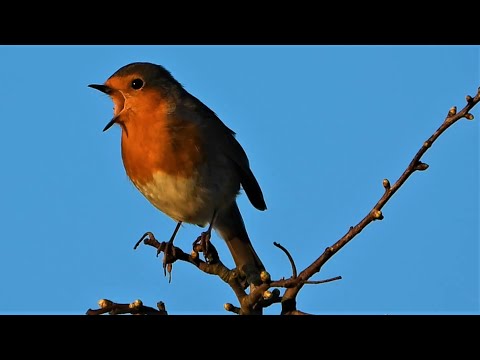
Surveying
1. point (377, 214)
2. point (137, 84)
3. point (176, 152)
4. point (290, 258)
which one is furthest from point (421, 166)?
point (137, 84)

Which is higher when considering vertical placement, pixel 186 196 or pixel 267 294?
pixel 186 196

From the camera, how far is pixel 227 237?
293 inches

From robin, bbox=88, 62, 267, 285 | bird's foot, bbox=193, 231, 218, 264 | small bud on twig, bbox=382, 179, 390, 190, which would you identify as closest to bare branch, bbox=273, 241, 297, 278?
small bud on twig, bbox=382, 179, 390, 190

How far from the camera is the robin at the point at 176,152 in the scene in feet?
21.5

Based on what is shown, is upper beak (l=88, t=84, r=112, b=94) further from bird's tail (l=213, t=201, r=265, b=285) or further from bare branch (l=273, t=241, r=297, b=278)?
bare branch (l=273, t=241, r=297, b=278)

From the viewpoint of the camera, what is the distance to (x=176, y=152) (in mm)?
6547

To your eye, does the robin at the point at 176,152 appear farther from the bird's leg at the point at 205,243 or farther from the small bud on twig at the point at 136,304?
the small bud on twig at the point at 136,304

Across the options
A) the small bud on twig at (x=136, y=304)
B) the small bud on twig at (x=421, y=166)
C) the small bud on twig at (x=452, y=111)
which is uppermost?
the small bud on twig at (x=452, y=111)

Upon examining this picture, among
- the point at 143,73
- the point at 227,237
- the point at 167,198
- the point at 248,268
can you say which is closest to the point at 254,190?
the point at 227,237

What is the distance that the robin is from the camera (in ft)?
21.5

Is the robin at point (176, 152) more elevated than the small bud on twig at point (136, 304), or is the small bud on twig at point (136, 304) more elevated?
the robin at point (176, 152)

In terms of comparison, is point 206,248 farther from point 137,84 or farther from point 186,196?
point 137,84

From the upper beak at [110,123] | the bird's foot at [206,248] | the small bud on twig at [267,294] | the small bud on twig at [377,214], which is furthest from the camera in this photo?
the upper beak at [110,123]

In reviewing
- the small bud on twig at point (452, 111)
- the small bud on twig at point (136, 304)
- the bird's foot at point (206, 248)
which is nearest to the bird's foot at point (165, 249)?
the bird's foot at point (206, 248)
